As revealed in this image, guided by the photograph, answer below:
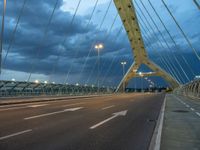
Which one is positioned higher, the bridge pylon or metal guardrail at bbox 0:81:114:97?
the bridge pylon

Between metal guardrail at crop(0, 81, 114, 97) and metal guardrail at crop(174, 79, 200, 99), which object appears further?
metal guardrail at crop(0, 81, 114, 97)

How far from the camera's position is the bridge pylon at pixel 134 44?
5956cm

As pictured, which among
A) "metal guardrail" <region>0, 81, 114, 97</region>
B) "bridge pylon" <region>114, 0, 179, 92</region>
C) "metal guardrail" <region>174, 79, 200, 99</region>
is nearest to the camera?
"metal guardrail" <region>174, 79, 200, 99</region>

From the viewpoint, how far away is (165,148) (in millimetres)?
6539

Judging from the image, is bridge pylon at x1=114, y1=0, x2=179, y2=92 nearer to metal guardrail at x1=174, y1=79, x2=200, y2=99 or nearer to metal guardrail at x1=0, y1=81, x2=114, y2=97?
metal guardrail at x1=0, y1=81, x2=114, y2=97

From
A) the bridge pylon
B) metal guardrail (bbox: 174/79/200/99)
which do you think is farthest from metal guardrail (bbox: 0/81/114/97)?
metal guardrail (bbox: 174/79/200/99)

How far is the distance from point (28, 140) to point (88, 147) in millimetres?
1736

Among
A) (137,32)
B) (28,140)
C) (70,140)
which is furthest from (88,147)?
(137,32)

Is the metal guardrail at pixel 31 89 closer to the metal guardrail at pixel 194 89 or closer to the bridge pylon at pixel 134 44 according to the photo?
the bridge pylon at pixel 134 44

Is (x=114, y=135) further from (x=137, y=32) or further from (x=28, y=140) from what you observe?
(x=137, y=32)

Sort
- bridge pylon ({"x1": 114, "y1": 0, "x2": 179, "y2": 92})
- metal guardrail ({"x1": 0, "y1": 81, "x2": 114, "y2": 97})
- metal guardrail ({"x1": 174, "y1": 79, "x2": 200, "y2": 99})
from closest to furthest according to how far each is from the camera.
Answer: metal guardrail ({"x1": 174, "y1": 79, "x2": 200, "y2": 99})
metal guardrail ({"x1": 0, "y1": 81, "x2": 114, "y2": 97})
bridge pylon ({"x1": 114, "y1": 0, "x2": 179, "y2": 92})

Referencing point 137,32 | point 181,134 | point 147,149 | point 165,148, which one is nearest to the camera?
point 165,148

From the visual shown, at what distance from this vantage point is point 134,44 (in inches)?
3300

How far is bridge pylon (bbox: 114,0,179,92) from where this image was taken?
195 feet
